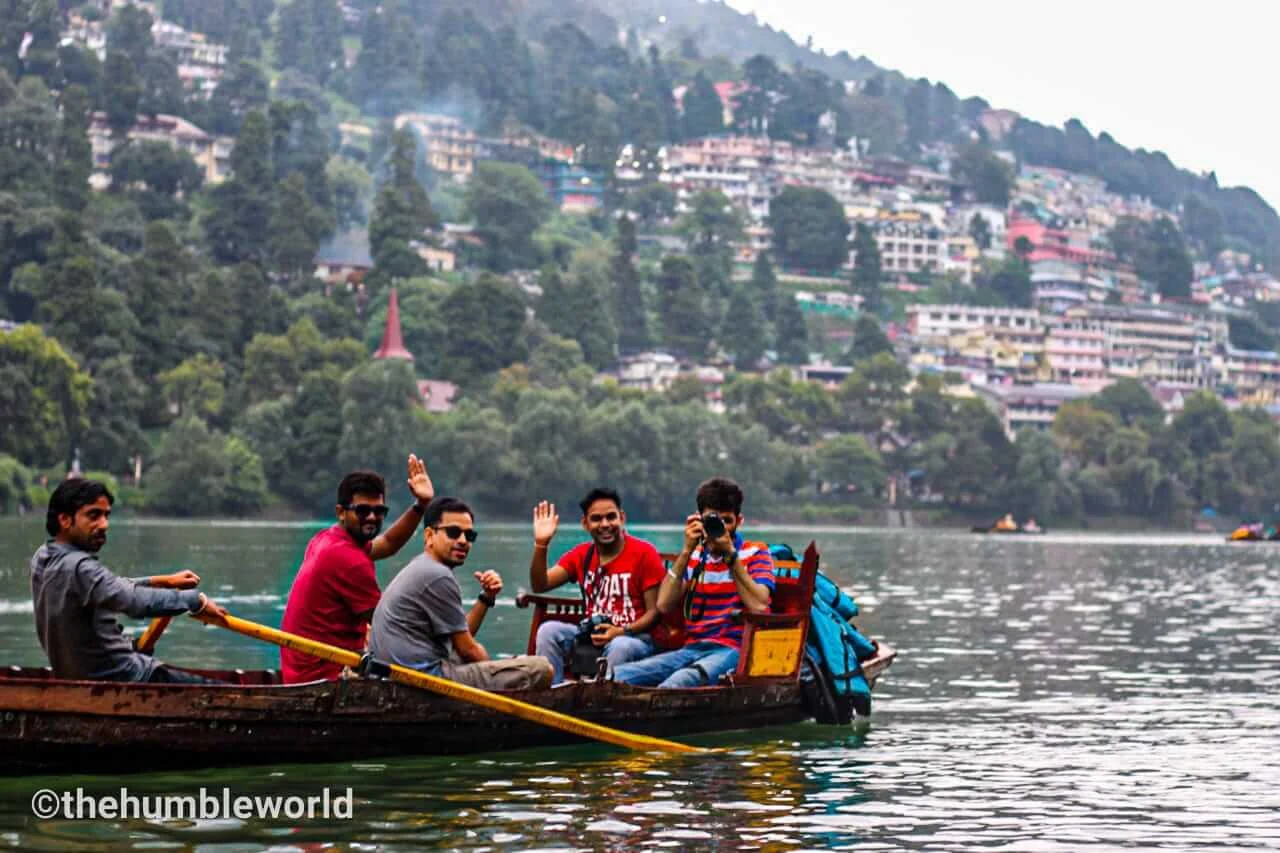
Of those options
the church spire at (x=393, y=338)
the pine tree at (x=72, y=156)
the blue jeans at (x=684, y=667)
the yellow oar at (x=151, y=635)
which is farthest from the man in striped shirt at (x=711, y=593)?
the pine tree at (x=72, y=156)

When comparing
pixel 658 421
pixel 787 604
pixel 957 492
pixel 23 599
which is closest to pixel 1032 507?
pixel 957 492

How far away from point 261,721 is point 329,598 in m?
1.19

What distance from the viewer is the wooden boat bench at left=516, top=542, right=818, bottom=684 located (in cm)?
2086

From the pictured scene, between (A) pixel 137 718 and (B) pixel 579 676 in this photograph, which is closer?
(A) pixel 137 718

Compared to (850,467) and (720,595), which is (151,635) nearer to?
(720,595)

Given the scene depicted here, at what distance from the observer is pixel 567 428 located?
444ft

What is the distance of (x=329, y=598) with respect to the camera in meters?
18.0

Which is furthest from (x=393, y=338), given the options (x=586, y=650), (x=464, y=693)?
(x=464, y=693)

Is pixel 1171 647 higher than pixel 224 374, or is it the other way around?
pixel 224 374

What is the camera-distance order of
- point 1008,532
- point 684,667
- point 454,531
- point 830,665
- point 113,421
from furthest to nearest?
point 1008,532 < point 113,421 < point 830,665 < point 684,667 < point 454,531

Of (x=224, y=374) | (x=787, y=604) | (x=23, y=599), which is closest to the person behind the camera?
(x=787, y=604)

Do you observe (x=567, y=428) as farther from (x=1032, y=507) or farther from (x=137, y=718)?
(x=137, y=718)

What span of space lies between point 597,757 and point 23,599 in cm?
2332

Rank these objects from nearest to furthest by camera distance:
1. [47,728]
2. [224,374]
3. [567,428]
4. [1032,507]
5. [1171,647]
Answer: [47,728] → [1171,647] → [567,428] → [224,374] → [1032,507]
